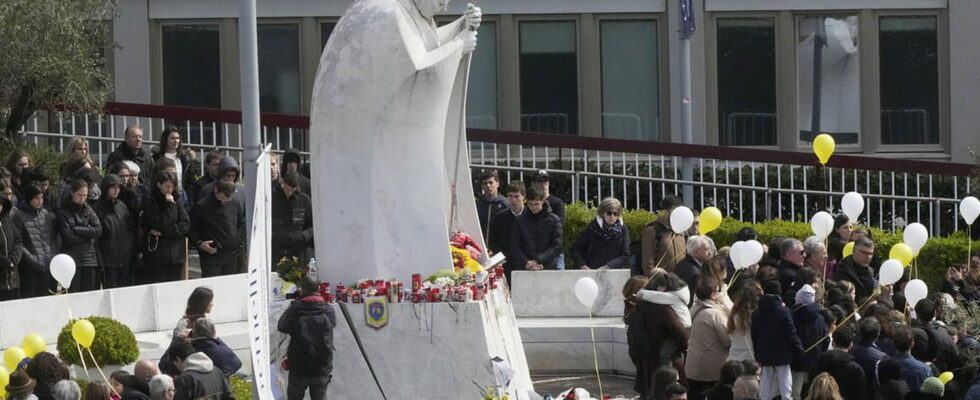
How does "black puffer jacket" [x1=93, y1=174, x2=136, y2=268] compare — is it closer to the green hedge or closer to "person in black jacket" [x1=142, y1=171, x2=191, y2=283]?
"person in black jacket" [x1=142, y1=171, x2=191, y2=283]

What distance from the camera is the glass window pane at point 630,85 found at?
113 ft

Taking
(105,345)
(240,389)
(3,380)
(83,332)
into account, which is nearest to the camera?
(3,380)

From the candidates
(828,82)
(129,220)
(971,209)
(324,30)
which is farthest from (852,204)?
(324,30)

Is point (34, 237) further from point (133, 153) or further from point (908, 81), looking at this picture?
point (908, 81)

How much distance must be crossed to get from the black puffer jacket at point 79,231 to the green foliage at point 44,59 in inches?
142

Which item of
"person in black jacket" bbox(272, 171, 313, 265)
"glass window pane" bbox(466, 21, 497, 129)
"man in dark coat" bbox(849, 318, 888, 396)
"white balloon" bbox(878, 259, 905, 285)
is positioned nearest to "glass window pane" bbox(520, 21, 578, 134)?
"glass window pane" bbox(466, 21, 497, 129)

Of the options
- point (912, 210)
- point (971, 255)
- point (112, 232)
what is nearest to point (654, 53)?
point (912, 210)

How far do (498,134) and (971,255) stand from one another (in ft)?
25.2

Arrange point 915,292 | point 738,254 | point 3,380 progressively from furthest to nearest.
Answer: point 738,254, point 915,292, point 3,380

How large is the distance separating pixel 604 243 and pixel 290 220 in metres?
3.05

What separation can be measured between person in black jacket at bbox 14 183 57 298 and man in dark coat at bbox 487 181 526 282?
14.4ft

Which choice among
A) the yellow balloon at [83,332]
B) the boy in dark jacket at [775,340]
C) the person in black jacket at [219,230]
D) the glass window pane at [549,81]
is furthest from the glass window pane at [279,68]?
the boy in dark jacket at [775,340]

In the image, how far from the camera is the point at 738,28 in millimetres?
34406

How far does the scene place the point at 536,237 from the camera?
74.9 feet
